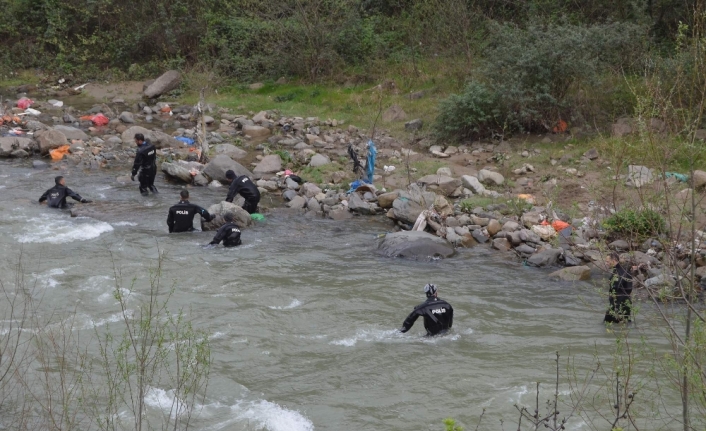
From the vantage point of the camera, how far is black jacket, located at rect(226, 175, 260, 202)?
1598 centimetres

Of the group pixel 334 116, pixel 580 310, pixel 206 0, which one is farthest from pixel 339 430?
pixel 206 0

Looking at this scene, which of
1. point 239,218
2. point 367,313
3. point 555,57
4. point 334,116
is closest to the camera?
point 367,313

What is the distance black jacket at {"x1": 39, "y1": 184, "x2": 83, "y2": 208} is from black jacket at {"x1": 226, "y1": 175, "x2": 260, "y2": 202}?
316cm

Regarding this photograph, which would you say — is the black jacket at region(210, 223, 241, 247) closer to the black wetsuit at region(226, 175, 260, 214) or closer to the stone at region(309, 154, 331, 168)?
the black wetsuit at region(226, 175, 260, 214)

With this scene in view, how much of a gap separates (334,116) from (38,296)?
44.1 feet

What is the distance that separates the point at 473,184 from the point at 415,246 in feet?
11.9

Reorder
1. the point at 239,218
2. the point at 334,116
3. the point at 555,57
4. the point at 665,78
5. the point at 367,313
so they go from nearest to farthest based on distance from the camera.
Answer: the point at 367,313 → the point at 239,218 → the point at 665,78 → the point at 555,57 → the point at 334,116

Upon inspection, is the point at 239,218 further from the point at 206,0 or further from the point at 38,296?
the point at 206,0

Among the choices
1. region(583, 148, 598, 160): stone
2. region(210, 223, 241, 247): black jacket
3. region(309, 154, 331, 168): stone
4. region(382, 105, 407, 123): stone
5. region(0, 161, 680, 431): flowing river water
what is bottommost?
region(0, 161, 680, 431): flowing river water

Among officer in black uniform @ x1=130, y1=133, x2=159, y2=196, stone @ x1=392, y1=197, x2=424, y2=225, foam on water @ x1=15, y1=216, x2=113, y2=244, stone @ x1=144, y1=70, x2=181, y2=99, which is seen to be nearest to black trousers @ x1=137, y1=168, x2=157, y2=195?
officer in black uniform @ x1=130, y1=133, x2=159, y2=196

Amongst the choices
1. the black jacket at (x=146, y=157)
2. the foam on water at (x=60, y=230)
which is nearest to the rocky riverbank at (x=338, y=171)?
the black jacket at (x=146, y=157)

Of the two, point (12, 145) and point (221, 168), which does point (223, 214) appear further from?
point (12, 145)

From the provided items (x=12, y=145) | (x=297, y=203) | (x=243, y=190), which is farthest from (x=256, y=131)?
(x=243, y=190)

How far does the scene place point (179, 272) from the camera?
12.9 metres
